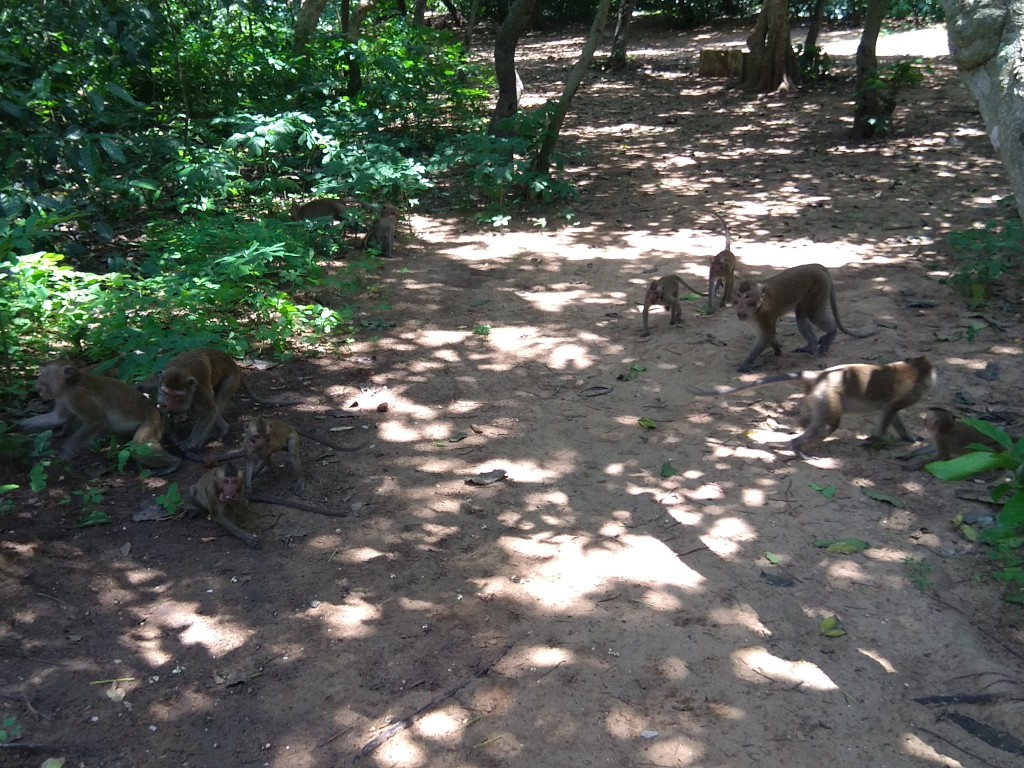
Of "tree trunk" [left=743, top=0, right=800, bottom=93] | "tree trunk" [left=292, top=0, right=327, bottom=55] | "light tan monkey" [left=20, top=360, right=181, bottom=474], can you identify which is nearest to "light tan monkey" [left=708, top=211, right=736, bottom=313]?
"light tan monkey" [left=20, top=360, right=181, bottom=474]

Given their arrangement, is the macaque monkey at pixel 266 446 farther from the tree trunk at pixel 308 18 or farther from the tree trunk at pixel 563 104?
the tree trunk at pixel 308 18

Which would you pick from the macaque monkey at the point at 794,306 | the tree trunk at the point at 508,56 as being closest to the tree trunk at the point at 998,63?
the macaque monkey at the point at 794,306

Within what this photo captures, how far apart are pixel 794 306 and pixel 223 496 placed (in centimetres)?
515

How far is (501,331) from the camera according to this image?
331 inches

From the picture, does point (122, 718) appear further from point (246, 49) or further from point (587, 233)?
point (246, 49)

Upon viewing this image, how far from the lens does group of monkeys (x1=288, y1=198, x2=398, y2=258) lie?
10.3 metres

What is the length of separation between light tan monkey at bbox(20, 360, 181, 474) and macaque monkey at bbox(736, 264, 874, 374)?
4.82 metres

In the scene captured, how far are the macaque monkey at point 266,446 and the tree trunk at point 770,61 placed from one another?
15195 millimetres

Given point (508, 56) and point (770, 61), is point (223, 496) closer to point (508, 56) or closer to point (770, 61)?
point (508, 56)

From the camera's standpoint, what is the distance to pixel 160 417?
6062mm

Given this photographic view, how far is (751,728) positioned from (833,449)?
9.73 ft

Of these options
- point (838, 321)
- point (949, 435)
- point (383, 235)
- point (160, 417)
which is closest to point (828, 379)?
point (949, 435)

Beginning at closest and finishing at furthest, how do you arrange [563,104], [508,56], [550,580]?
[550,580], [563,104], [508,56]

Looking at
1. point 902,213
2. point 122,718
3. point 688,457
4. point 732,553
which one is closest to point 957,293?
point 902,213
